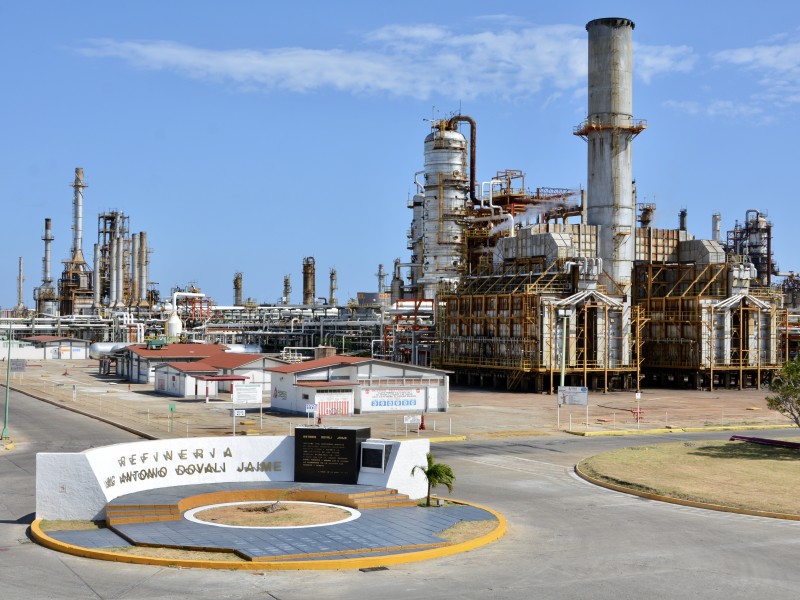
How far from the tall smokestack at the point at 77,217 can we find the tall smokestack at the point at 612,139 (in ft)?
343

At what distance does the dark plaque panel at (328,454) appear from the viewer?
110 feet

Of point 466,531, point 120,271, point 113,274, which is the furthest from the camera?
point 120,271

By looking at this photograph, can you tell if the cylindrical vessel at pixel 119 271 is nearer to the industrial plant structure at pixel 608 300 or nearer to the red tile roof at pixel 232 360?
the industrial plant structure at pixel 608 300

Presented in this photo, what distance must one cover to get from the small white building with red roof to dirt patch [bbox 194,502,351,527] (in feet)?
104

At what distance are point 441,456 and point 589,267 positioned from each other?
46.7 metres

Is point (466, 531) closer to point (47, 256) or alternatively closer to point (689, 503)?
point (689, 503)

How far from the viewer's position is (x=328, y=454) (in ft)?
111

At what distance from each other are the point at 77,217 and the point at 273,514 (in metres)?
155

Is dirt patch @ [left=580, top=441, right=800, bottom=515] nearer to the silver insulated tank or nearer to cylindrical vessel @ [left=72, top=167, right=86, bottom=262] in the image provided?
the silver insulated tank

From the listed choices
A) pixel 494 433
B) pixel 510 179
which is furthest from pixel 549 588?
pixel 510 179

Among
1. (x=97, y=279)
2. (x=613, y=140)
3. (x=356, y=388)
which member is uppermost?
(x=613, y=140)

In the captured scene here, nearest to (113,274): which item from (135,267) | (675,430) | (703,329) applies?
(135,267)

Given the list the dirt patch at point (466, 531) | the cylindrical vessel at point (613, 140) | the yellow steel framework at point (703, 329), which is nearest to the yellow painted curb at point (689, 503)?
the dirt patch at point (466, 531)

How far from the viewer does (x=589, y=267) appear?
88.5 meters
